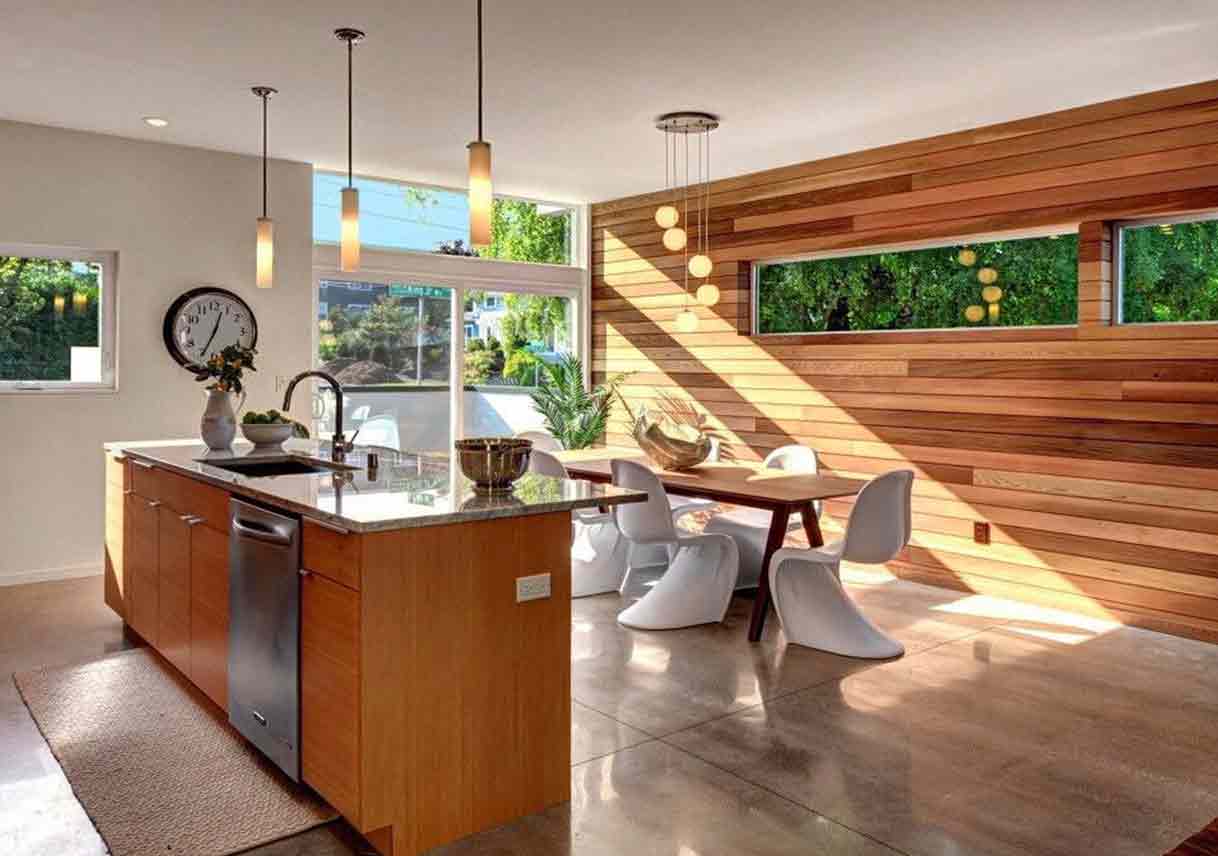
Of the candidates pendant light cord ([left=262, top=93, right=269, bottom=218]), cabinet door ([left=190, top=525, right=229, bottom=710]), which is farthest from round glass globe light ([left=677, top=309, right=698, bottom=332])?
cabinet door ([left=190, top=525, right=229, bottom=710])

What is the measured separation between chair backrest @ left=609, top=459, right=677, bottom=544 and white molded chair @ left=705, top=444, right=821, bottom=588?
0.79m

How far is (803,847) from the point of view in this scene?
257cm

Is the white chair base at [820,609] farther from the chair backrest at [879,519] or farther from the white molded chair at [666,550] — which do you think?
the white molded chair at [666,550]

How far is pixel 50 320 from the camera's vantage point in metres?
5.77

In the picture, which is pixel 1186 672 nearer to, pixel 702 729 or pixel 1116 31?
pixel 702 729

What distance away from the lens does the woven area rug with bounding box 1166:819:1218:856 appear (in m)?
1.29

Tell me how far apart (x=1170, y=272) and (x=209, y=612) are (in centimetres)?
450

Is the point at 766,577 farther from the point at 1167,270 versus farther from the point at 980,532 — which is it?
the point at 1167,270

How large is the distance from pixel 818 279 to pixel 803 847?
14.7 ft

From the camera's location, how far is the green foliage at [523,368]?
25.3 feet

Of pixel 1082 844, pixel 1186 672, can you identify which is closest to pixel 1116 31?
pixel 1186 672

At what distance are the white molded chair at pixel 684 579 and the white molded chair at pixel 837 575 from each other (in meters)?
0.34

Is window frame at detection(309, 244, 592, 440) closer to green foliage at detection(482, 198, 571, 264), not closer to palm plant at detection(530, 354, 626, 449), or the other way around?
green foliage at detection(482, 198, 571, 264)

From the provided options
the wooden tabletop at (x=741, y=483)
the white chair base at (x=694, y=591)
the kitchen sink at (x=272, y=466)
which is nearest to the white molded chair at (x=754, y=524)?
the wooden tabletop at (x=741, y=483)
